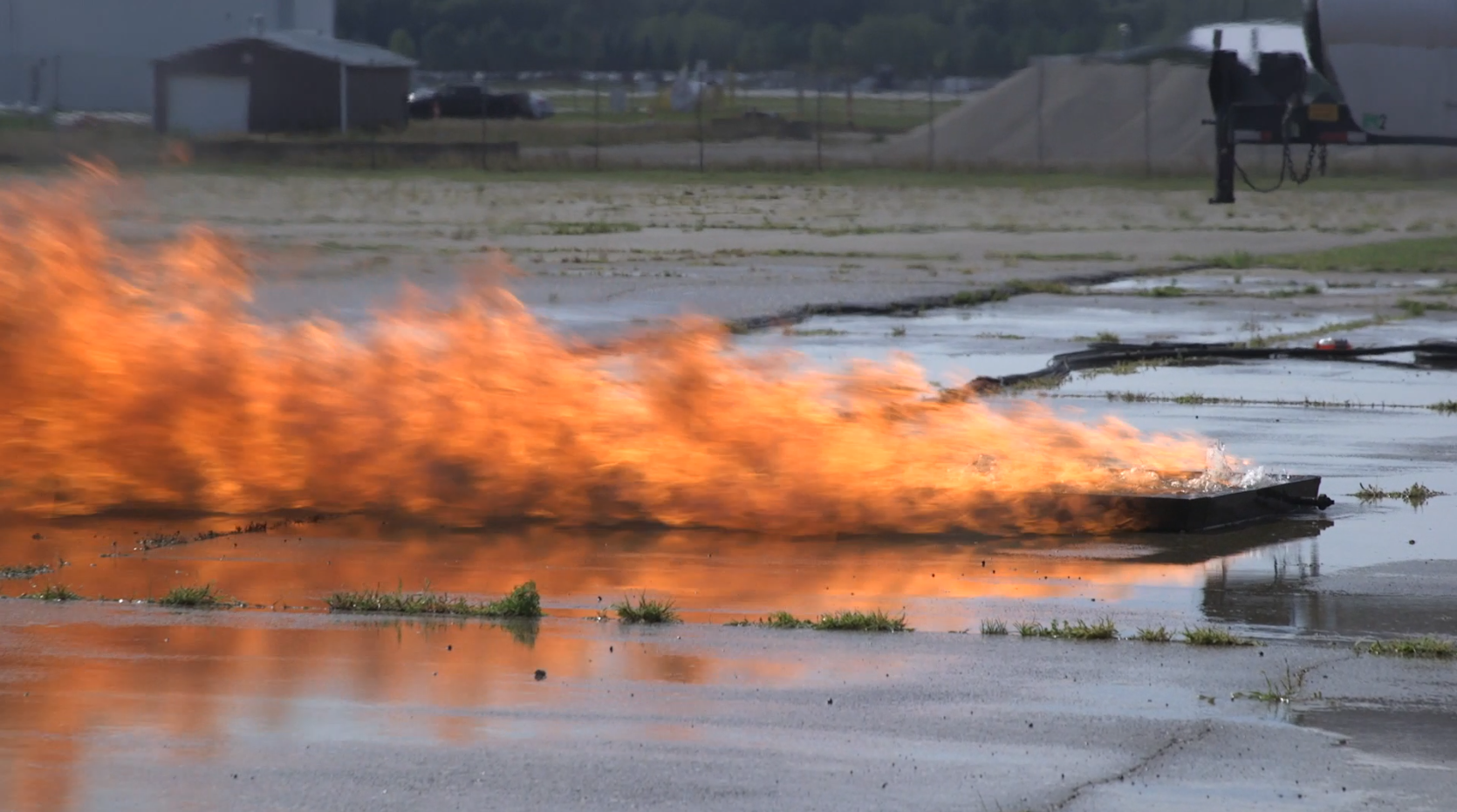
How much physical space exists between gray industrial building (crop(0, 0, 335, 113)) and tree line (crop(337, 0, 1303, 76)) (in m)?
17.8

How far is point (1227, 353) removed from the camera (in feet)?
64.8

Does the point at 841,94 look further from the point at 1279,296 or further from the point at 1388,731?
the point at 1388,731

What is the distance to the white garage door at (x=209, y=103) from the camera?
69.5 metres

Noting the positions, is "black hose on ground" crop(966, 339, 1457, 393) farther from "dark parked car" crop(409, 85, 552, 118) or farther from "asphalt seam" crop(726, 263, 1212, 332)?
"dark parked car" crop(409, 85, 552, 118)

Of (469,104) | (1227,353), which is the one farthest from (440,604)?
(469,104)

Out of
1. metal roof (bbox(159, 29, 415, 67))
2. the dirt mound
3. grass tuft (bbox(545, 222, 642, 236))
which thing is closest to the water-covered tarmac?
grass tuft (bbox(545, 222, 642, 236))

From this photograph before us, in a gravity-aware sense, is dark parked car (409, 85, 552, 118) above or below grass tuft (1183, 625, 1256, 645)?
above

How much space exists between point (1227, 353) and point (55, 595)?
12870 mm

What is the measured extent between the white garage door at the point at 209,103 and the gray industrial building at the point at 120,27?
111 inches

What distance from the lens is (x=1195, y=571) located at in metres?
9.90

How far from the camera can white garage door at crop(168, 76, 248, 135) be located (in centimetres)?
6950

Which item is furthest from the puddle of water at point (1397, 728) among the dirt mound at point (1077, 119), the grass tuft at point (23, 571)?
the dirt mound at point (1077, 119)

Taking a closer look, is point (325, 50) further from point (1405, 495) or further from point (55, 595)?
point (55, 595)

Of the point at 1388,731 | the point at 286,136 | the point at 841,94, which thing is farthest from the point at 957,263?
the point at 841,94
